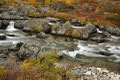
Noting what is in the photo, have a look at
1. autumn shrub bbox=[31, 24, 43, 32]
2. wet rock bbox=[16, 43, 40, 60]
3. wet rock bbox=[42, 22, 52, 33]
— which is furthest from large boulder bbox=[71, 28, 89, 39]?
wet rock bbox=[16, 43, 40, 60]

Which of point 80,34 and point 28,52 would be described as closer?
point 28,52

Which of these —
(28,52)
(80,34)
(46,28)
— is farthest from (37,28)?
(28,52)

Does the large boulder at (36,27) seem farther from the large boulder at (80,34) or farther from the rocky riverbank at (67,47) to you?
the large boulder at (80,34)

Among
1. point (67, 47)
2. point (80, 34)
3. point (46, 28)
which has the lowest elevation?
point (67, 47)

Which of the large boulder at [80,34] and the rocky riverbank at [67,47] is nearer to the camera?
the rocky riverbank at [67,47]

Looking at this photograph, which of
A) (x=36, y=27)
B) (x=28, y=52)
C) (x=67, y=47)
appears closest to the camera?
(x=28, y=52)

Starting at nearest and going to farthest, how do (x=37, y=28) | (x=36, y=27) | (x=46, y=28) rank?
(x=37, y=28) → (x=36, y=27) → (x=46, y=28)

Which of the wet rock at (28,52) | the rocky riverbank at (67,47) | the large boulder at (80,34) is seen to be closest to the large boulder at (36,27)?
the rocky riverbank at (67,47)

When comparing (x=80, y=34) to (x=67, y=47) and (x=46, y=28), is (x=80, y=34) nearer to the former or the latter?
(x=67, y=47)

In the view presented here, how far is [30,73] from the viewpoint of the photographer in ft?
18.4

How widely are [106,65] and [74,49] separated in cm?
587

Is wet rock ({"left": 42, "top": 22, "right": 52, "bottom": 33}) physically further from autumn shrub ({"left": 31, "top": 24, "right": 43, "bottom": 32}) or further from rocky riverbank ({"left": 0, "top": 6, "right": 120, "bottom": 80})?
autumn shrub ({"left": 31, "top": 24, "right": 43, "bottom": 32})

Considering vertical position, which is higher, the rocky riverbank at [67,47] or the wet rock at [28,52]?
the wet rock at [28,52]

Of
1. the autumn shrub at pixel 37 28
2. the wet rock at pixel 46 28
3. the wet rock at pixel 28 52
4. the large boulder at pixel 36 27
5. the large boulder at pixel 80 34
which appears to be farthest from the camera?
the wet rock at pixel 46 28
